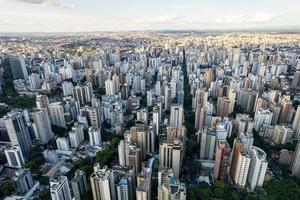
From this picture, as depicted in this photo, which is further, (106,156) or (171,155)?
(106,156)

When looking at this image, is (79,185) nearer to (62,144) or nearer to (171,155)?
(171,155)

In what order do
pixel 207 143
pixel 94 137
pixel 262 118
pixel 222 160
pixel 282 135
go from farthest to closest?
pixel 262 118 < pixel 94 137 < pixel 282 135 < pixel 207 143 < pixel 222 160

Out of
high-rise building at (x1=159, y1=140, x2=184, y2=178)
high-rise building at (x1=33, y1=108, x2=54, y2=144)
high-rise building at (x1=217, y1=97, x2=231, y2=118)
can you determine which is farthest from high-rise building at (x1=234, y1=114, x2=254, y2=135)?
high-rise building at (x1=33, y1=108, x2=54, y2=144)

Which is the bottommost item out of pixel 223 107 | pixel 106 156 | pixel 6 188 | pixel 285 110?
pixel 6 188

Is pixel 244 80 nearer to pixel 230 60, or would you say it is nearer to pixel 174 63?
pixel 230 60

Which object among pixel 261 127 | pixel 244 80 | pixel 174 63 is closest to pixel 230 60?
pixel 174 63

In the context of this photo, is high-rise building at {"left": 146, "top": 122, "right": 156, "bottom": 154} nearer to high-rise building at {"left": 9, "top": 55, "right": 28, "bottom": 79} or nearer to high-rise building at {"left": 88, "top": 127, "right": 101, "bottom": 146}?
high-rise building at {"left": 88, "top": 127, "right": 101, "bottom": 146}

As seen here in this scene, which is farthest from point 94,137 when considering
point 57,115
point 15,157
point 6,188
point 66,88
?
point 66,88
